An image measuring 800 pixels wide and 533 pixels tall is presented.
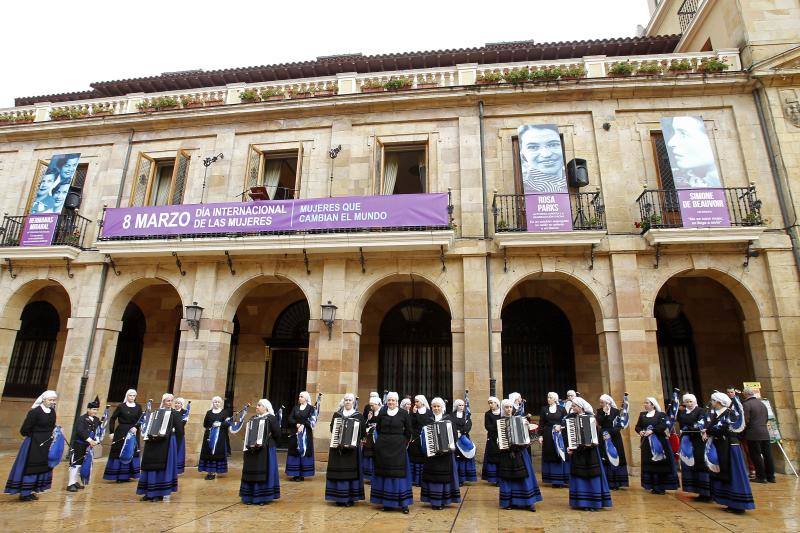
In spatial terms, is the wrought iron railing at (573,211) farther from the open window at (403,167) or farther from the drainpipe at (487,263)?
the open window at (403,167)

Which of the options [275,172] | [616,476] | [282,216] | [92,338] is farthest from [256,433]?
[275,172]

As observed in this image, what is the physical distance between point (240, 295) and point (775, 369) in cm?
1335

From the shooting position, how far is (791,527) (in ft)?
20.8

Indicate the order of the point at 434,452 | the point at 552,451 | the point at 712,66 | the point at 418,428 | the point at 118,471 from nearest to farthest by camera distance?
the point at 434,452
the point at 418,428
the point at 552,451
the point at 118,471
the point at 712,66

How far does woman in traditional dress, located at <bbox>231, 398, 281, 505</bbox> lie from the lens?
24.5 feet

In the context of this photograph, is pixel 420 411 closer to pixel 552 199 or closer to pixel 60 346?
pixel 552 199

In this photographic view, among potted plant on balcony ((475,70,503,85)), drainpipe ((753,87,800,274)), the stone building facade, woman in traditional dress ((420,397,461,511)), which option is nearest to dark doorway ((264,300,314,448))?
the stone building facade

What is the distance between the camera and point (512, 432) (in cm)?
738

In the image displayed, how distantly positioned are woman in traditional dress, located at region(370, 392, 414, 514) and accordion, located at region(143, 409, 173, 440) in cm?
365

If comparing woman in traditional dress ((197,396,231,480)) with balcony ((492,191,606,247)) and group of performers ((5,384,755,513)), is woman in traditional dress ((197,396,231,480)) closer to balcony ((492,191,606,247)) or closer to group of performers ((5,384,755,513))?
group of performers ((5,384,755,513))

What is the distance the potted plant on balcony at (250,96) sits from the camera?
47.3 ft

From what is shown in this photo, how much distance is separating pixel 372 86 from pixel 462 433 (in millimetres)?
10269

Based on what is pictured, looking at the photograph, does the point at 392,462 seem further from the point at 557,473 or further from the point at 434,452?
the point at 557,473

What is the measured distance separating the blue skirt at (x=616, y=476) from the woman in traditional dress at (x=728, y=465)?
5.40 ft
